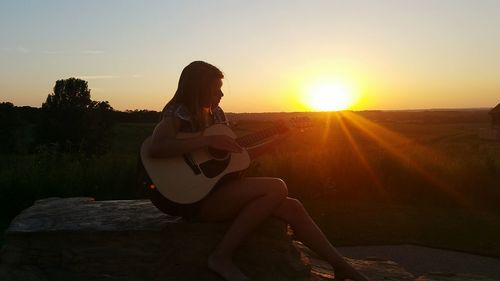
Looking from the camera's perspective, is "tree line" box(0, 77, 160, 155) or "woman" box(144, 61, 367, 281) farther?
"tree line" box(0, 77, 160, 155)

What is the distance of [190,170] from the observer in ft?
12.2

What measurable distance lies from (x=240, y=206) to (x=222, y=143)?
47 cm

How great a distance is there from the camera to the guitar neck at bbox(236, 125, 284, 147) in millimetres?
4148

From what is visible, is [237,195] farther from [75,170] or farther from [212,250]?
[75,170]

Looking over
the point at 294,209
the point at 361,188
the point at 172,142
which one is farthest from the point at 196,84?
the point at 361,188

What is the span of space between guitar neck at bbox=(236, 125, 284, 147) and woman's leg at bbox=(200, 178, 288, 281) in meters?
0.44

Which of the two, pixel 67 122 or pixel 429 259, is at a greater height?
pixel 67 122

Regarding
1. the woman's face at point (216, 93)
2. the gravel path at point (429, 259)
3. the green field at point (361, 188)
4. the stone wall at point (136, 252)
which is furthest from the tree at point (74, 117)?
the woman's face at point (216, 93)

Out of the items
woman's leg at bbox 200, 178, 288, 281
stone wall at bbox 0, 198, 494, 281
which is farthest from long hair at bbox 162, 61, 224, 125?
stone wall at bbox 0, 198, 494, 281

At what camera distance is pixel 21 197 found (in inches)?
344

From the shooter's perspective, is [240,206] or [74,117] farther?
[74,117]

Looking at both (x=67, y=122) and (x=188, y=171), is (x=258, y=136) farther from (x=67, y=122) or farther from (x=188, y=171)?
(x=67, y=122)

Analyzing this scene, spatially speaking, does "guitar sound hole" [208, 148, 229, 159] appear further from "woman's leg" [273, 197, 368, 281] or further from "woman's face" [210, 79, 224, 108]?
"woman's leg" [273, 197, 368, 281]

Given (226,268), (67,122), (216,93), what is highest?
(67,122)
